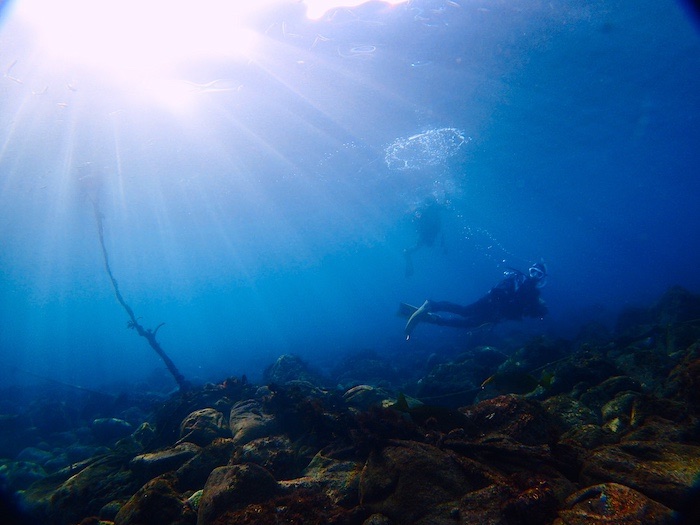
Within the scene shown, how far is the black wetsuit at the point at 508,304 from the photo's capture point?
13.3m

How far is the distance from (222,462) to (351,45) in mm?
15101

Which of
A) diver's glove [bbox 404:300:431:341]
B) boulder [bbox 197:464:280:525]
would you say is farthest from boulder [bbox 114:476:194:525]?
diver's glove [bbox 404:300:431:341]

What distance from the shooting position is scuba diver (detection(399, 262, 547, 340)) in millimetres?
13266

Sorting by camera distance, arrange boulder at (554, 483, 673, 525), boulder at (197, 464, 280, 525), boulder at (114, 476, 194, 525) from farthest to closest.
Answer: boulder at (114, 476, 194, 525)
boulder at (197, 464, 280, 525)
boulder at (554, 483, 673, 525)

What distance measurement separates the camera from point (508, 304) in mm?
13414

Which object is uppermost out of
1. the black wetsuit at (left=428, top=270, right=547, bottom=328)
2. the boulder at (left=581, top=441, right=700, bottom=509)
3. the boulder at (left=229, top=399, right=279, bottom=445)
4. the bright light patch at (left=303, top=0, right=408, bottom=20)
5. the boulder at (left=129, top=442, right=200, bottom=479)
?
the bright light patch at (left=303, top=0, right=408, bottom=20)

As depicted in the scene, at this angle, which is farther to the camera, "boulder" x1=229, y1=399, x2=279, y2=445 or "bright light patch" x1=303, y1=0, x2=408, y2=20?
"bright light patch" x1=303, y1=0, x2=408, y2=20

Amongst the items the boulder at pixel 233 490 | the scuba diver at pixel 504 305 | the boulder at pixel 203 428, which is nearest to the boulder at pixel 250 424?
the boulder at pixel 203 428

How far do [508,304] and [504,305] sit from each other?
6.2 inches

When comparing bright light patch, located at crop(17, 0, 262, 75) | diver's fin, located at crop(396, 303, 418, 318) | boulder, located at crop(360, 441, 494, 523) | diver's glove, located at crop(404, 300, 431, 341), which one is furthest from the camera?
diver's fin, located at crop(396, 303, 418, 318)

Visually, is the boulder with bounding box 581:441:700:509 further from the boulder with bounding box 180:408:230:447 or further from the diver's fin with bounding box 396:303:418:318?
the diver's fin with bounding box 396:303:418:318

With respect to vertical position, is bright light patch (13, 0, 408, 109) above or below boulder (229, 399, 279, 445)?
above

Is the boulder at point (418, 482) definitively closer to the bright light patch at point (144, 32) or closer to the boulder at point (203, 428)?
the boulder at point (203, 428)

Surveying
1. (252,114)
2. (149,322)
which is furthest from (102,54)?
(149,322)
